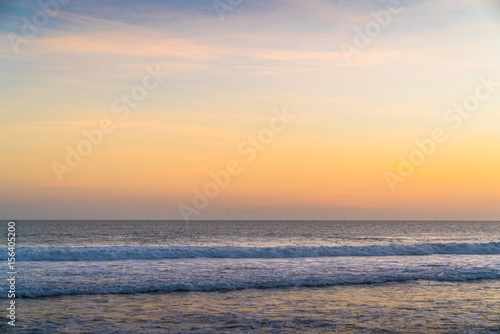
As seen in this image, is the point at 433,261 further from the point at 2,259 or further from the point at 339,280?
the point at 2,259

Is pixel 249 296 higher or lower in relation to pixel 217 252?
lower

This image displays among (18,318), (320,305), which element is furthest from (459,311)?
(18,318)

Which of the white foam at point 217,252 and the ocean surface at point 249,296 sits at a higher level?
the white foam at point 217,252

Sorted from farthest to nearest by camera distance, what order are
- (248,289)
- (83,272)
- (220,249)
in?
(220,249)
(83,272)
(248,289)

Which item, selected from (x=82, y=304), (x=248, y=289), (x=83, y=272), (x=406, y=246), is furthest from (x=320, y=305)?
(x=406, y=246)

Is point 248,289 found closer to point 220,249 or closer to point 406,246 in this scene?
point 220,249

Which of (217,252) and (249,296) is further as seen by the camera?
(217,252)

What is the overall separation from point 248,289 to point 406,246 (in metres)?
24.1

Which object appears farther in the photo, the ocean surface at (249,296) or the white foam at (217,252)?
the white foam at (217,252)

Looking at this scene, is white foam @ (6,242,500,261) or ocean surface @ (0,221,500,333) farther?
white foam @ (6,242,500,261)

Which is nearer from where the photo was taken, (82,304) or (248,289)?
(82,304)

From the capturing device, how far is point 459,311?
14492 mm

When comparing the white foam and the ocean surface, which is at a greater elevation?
the white foam

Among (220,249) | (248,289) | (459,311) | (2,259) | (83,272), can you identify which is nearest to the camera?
(459,311)
